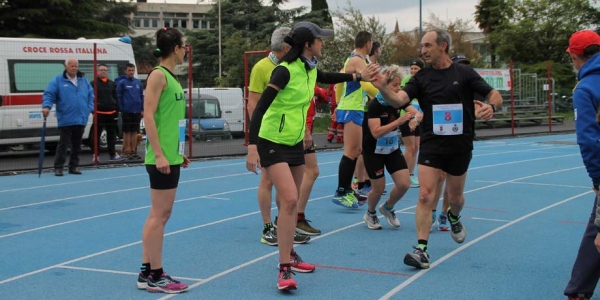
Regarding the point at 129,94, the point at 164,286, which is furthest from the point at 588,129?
the point at 129,94

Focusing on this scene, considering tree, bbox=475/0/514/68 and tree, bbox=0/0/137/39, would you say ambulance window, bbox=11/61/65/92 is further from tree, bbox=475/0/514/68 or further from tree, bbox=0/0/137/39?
tree, bbox=475/0/514/68

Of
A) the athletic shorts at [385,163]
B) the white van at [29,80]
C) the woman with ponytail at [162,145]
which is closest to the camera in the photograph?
the woman with ponytail at [162,145]

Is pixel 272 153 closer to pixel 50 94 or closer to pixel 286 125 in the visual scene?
pixel 286 125

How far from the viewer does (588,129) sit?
450 cm

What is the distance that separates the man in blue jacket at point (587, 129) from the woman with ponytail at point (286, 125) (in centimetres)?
188

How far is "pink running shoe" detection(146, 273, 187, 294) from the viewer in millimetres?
5602

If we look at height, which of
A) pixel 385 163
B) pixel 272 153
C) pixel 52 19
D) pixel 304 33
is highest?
pixel 52 19

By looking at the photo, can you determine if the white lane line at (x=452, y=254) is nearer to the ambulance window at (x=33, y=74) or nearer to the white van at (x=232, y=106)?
the ambulance window at (x=33, y=74)

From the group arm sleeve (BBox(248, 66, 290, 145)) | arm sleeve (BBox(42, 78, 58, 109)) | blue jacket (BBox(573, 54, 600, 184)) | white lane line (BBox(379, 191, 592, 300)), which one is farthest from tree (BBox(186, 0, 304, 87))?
blue jacket (BBox(573, 54, 600, 184))

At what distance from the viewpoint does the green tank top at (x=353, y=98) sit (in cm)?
925

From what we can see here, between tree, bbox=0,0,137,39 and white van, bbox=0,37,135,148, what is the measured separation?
16865mm

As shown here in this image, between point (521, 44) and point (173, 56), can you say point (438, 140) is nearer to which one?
point (173, 56)

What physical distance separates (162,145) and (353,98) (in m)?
4.17

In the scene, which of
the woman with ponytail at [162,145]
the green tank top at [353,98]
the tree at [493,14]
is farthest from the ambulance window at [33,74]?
the tree at [493,14]
